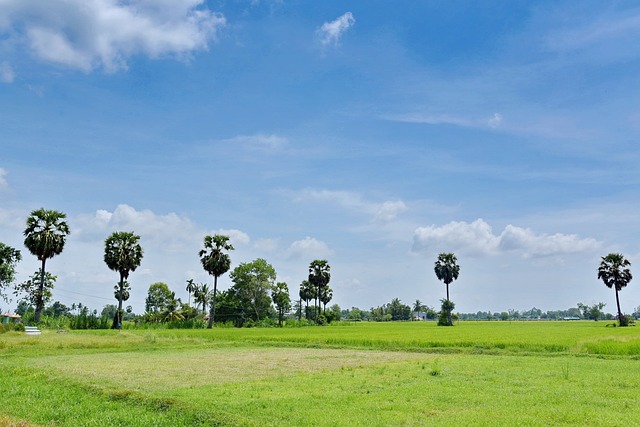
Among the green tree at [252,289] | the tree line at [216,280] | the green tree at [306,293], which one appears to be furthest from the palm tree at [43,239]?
the green tree at [306,293]

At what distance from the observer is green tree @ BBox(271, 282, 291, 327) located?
10478 centimetres

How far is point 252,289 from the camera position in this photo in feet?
325

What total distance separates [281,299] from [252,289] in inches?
371

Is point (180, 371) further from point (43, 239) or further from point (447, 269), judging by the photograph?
point (447, 269)

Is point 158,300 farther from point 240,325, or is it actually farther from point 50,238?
point 50,238

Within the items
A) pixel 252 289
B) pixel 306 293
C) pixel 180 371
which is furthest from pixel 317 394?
pixel 306 293

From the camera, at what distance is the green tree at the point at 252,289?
9906 cm

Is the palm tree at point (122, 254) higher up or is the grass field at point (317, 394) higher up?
the palm tree at point (122, 254)

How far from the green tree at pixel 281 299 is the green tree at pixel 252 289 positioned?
3806 millimetres

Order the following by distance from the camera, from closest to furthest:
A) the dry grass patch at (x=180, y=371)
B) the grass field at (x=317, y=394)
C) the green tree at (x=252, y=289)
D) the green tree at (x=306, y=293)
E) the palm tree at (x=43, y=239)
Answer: the grass field at (x=317, y=394) < the dry grass patch at (x=180, y=371) < the palm tree at (x=43, y=239) < the green tree at (x=252, y=289) < the green tree at (x=306, y=293)

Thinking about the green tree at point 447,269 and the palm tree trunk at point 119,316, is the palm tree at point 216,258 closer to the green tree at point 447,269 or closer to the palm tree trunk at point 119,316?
the palm tree trunk at point 119,316

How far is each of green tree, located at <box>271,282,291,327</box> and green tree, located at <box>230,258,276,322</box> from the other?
381 centimetres

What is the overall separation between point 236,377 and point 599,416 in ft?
42.1

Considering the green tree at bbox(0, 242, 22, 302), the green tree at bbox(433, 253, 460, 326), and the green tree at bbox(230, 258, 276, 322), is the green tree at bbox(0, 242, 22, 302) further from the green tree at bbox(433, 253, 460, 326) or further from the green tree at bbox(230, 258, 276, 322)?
the green tree at bbox(433, 253, 460, 326)
